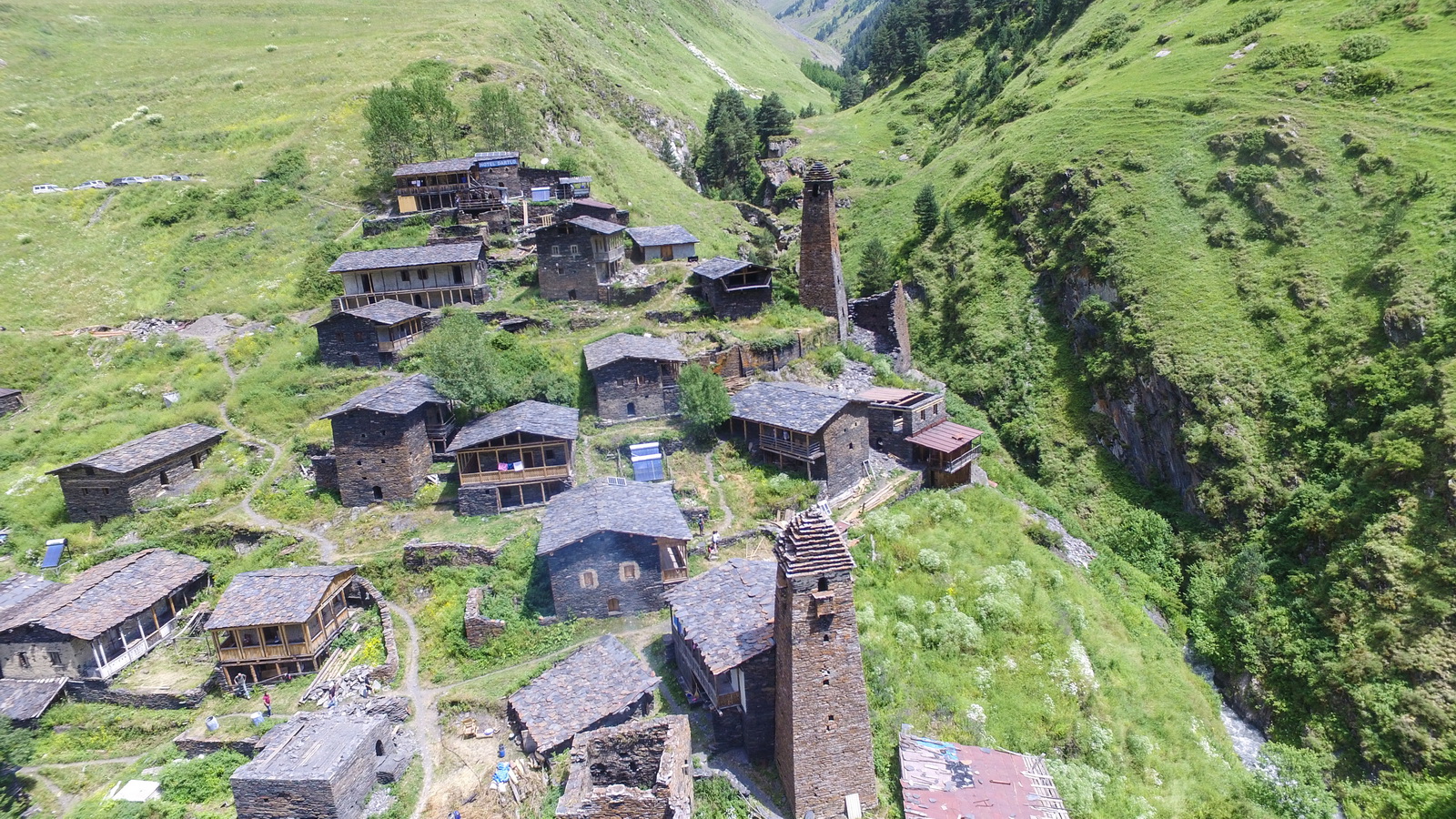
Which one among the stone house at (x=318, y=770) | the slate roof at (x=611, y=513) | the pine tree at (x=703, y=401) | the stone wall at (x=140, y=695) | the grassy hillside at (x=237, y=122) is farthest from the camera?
the grassy hillside at (x=237, y=122)

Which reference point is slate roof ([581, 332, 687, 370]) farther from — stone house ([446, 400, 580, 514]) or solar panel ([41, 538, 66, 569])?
solar panel ([41, 538, 66, 569])

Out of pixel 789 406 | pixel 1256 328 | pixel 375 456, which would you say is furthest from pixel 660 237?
pixel 1256 328

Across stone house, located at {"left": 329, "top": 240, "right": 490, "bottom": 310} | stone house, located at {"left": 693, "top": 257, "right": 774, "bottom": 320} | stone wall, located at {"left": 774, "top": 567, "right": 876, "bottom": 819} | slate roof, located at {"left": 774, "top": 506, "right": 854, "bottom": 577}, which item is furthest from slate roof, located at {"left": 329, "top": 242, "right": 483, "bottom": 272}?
stone wall, located at {"left": 774, "top": 567, "right": 876, "bottom": 819}

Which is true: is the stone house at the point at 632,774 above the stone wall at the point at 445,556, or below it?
below

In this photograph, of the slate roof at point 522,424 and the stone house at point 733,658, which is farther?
the slate roof at point 522,424

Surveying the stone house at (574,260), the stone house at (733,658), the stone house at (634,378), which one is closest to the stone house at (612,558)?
the stone house at (733,658)

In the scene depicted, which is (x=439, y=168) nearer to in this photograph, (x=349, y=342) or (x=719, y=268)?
(x=349, y=342)

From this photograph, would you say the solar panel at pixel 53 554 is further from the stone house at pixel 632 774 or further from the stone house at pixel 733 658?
the stone house at pixel 733 658

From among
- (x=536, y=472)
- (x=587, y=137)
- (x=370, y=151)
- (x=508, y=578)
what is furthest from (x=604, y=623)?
(x=587, y=137)
